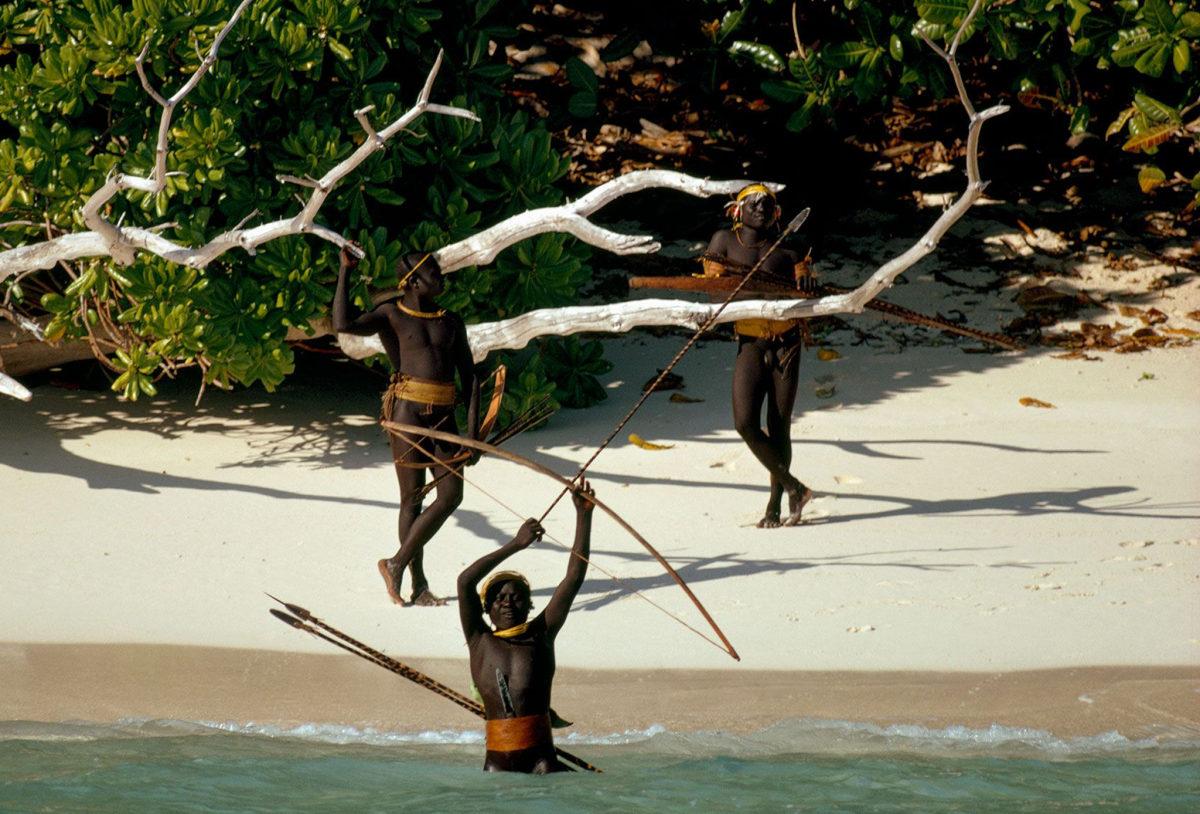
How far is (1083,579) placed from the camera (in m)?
6.89

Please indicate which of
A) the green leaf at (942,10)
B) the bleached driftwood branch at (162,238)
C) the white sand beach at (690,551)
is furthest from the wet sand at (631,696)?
the green leaf at (942,10)

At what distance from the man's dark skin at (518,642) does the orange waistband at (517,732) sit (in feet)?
0.05

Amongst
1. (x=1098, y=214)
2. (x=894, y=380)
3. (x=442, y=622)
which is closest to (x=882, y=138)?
(x=1098, y=214)

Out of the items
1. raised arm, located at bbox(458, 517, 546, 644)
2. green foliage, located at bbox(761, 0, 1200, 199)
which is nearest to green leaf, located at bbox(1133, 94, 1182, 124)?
green foliage, located at bbox(761, 0, 1200, 199)

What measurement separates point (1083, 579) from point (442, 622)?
9.96 feet

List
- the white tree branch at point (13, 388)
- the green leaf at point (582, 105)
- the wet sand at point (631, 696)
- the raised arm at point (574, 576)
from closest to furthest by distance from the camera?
1. the raised arm at point (574, 576)
2. the wet sand at point (631, 696)
3. the white tree branch at point (13, 388)
4. the green leaf at point (582, 105)

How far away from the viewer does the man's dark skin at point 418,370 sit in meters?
6.69

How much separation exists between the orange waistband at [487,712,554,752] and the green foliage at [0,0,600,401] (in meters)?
4.18

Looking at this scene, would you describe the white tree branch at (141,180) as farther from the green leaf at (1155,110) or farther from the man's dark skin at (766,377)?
the green leaf at (1155,110)

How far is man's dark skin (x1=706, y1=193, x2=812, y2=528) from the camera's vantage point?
7754 mm

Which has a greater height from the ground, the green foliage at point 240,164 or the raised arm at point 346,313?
the green foliage at point 240,164

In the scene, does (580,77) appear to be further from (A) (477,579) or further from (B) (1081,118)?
(A) (477,579)

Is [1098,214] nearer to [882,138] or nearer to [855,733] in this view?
[882,138]

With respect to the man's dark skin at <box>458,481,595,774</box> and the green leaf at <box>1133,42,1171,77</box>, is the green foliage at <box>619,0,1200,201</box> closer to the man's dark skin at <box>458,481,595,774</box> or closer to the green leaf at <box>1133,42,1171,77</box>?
the green leaf at <box>1133,42,1171,77</box>
